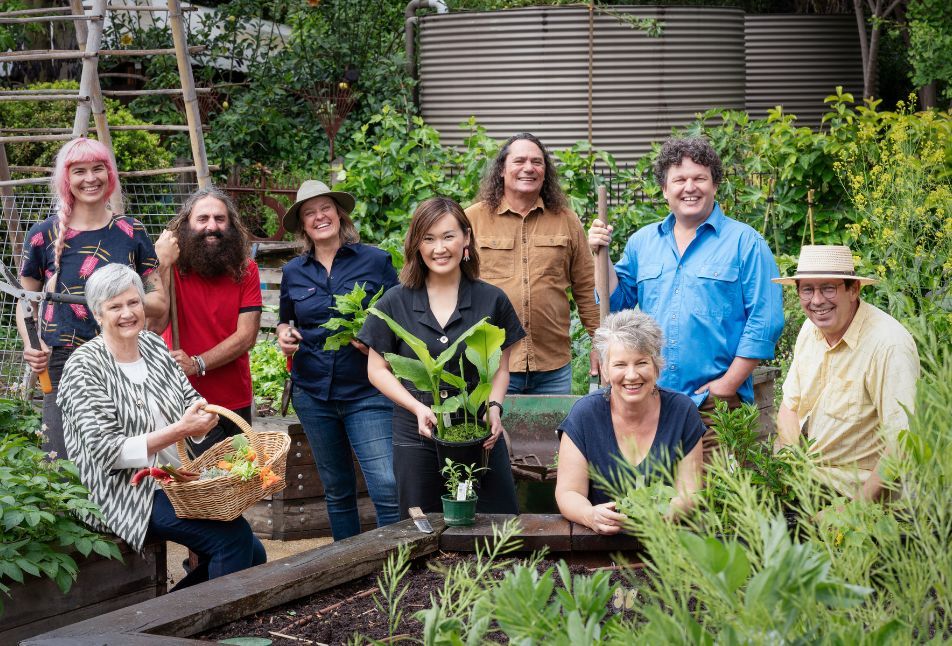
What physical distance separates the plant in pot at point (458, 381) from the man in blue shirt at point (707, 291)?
2.32 ft

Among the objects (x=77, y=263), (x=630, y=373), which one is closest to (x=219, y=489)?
(x=77, y=263)

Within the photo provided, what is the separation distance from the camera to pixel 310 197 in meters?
4.77

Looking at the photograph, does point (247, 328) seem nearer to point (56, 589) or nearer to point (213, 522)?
point (213, 522)

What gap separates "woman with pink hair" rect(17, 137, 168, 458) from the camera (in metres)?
4.51

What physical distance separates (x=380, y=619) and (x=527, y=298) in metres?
2.10

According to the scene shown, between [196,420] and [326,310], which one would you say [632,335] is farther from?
[326,310]

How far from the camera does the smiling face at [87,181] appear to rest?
450 cm

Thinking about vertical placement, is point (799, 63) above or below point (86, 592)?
above

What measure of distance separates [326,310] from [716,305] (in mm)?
1711

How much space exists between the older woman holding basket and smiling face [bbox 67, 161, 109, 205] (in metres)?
0.62

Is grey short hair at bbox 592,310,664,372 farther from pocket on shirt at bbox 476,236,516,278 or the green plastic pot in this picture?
pocket on shirt at bbox 476,236,516,278


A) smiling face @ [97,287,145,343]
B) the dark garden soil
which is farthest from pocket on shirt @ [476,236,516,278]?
the dark garden soil

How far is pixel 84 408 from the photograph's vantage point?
12.6 ft

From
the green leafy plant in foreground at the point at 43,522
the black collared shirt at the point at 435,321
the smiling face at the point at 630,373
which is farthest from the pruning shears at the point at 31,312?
the smiling face at the point at 630,373
